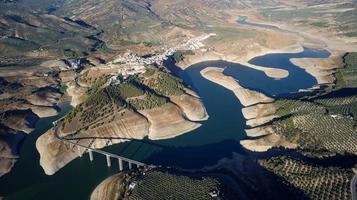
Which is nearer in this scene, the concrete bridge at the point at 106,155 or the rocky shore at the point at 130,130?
the concrete bridge at the point at 106,155

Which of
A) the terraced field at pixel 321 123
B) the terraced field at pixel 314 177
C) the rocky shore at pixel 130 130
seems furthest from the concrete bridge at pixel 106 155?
the terraced field at pixel 321 123

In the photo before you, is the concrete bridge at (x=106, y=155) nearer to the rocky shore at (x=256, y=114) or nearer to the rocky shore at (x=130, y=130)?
the rocky shore at (x=130, y=130)

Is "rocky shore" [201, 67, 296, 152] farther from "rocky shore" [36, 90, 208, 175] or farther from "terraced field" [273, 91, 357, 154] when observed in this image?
"rocky shore" [36, 90, 208, 175]

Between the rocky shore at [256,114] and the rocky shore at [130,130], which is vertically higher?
the rocky shore at [256,114]

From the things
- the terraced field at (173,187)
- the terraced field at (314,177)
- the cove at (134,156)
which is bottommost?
the cove at (134,156)

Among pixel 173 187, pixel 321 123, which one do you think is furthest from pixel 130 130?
pixel 321 123

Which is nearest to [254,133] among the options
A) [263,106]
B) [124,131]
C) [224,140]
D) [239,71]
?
[224,140]

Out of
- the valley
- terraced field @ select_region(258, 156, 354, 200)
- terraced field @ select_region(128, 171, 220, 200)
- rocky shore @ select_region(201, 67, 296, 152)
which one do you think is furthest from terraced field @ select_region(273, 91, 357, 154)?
terraced field @ select_region(128, 171, 220, 200)

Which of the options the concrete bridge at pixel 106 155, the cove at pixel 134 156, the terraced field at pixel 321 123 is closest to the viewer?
the cove at pixel 134 156

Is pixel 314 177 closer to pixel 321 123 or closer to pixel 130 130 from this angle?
pixel 321 123

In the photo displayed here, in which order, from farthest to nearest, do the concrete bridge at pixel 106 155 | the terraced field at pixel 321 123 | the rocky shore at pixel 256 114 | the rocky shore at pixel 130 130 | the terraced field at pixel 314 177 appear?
the rocky shore at pixel 256 114 → the rocky shore at pixel 130 130 → the concrete bridge at pixel 106 155 → the terraced field at pixel 321 123 → the terraced field at pixel 314 177

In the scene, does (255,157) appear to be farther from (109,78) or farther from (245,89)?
(109,78)
